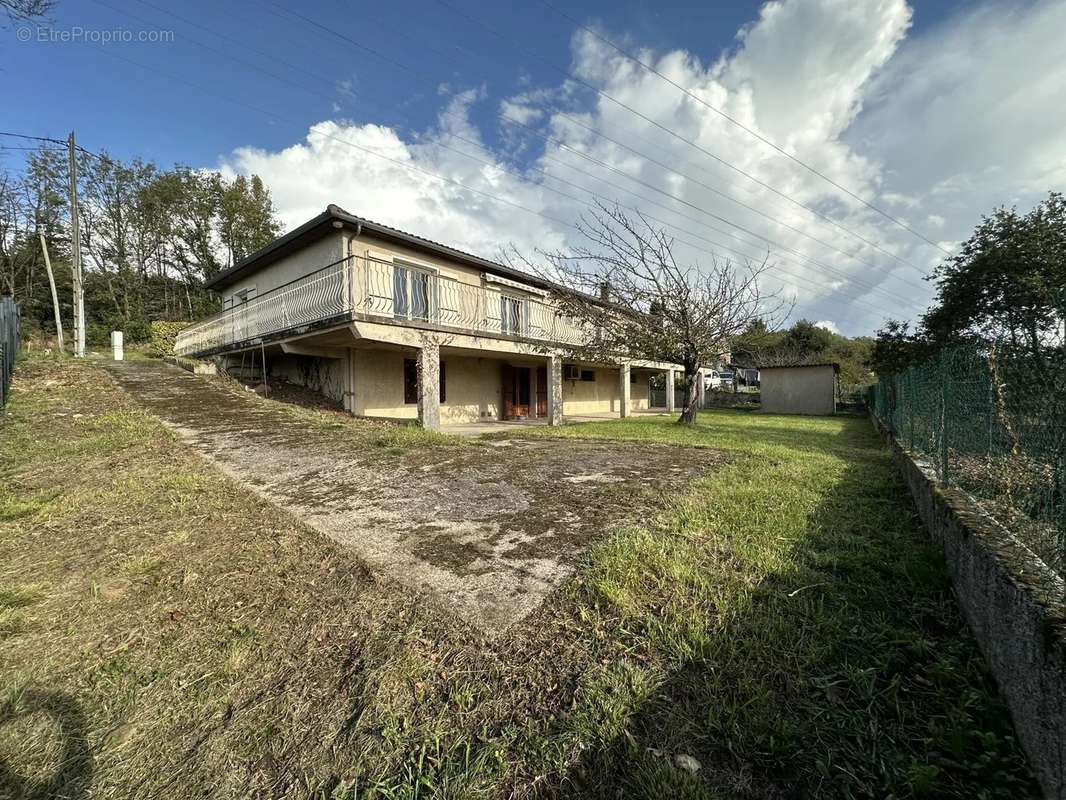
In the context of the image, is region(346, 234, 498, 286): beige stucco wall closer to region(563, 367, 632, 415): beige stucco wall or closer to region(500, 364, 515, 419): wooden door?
region(500, 364, 515, 419): wooden door

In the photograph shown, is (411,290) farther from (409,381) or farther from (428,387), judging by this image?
(428,387)

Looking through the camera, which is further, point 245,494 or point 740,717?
point 245,494

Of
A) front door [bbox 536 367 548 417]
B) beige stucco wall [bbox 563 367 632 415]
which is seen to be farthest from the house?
beige stucco wall [bbox 563 367 632 415]

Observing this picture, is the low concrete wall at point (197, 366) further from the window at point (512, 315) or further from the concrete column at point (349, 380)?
the window at point (512, 315)

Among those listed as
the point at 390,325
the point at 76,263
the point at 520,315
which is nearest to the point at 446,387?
the point at 520,315

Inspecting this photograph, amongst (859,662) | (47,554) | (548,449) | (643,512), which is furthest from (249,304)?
(859,662)

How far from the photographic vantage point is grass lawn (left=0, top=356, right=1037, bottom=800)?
1430 millimetres

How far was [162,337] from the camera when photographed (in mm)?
20578

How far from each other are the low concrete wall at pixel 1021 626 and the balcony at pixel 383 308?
27.4 ft

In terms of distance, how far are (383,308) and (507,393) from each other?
626 centimetres

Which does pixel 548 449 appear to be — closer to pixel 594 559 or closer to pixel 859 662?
pixel 594 559

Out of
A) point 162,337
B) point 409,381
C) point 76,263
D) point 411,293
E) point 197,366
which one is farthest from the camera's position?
point 162,337

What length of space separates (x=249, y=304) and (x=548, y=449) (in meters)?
10.1

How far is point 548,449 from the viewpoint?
6945mm
